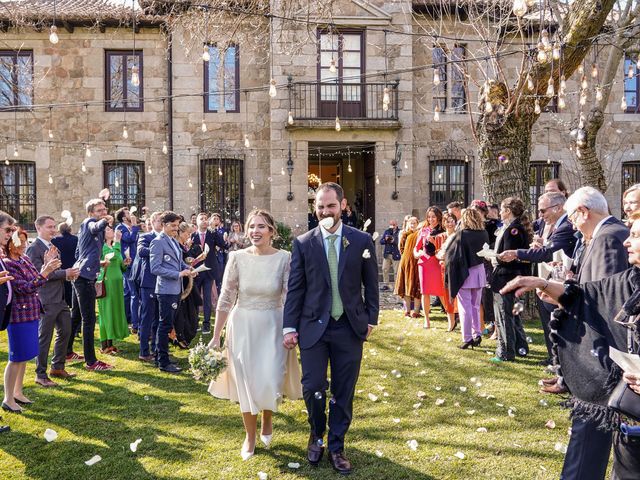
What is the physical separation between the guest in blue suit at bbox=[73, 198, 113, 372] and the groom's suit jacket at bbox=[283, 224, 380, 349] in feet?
12.5

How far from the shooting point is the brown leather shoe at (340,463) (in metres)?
4.38

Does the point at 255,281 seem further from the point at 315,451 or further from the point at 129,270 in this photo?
the point at 129,270

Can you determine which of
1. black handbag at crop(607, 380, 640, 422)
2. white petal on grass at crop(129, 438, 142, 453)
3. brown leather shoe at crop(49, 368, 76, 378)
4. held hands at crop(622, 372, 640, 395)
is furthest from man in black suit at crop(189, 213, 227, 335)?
held hands at crop(622, 372, 640, 395)

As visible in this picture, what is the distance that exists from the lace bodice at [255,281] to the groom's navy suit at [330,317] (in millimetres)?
242

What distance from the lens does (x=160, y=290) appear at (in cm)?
743

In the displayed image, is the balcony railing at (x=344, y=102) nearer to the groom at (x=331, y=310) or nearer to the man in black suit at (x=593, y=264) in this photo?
the groom at (x=331, y=310)

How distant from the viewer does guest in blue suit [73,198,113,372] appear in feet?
24.2

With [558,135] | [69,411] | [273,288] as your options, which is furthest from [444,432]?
[558,135]

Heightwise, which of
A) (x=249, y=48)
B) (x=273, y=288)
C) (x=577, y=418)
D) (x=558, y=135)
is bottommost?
(x=577, y=418)

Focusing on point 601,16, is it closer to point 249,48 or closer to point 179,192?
point 249,48

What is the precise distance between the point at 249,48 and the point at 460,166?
781cm

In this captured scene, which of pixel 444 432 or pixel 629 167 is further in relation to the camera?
pixel 629 167

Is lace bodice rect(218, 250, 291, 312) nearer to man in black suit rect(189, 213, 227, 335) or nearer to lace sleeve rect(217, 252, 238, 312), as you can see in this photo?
lace sleeve rect(217, 252, 238, 312)

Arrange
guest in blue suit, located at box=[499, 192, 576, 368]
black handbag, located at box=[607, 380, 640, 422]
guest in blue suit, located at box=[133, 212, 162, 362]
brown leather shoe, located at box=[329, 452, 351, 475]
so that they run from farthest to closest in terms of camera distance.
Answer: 1. guest in blue suit, located at box=[133, 212, 162, 362]
2. guest in blue suit, located at box=[499, 192, 576, 368]
3. brown leather shoe, located at box=[329, 452, 351, 475]
4. black handbag, located at box=[607, 380, 640, 422]
